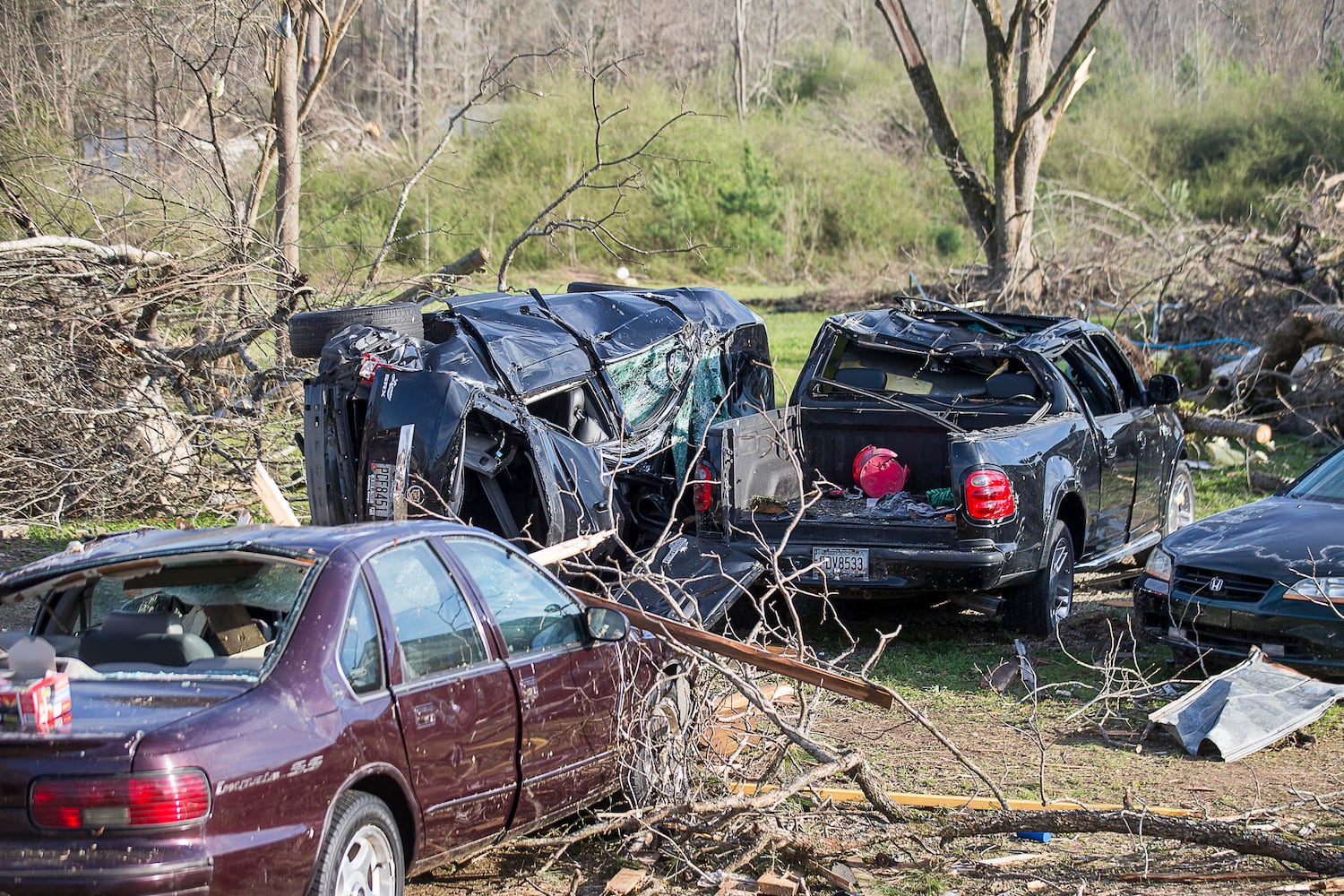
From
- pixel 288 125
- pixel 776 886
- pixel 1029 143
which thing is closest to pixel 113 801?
pixel 776 886

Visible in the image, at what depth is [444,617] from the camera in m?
4.54

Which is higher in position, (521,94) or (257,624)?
(521,94)

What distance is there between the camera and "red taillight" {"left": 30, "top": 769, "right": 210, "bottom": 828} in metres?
3.40

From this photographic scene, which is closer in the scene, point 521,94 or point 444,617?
point 444,617

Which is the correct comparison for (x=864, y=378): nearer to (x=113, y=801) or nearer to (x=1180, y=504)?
(x=1180, y=504)

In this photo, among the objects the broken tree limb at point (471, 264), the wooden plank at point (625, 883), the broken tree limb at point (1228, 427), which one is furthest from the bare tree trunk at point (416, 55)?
the wooden plank at point (625, 883)

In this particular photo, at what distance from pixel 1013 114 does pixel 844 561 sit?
13193mm

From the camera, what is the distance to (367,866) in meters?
3.98

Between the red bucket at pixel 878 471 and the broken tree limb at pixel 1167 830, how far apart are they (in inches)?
152

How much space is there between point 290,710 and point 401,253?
34.1ft

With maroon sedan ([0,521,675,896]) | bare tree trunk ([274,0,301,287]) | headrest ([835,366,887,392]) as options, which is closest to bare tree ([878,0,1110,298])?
bare tree trunk ([274,0,301,287])

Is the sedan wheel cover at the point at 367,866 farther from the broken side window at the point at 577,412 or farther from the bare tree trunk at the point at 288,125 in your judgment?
the bare tree trunk at the point at 288,125

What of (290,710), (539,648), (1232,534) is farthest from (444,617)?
(1232,534)

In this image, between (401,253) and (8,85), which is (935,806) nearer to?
(401,253)
